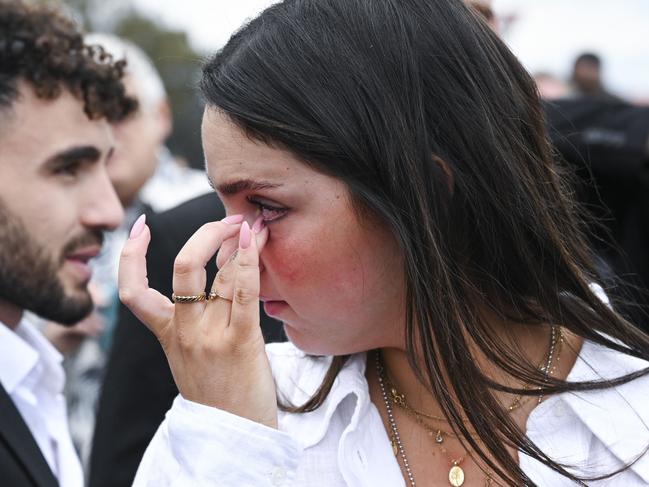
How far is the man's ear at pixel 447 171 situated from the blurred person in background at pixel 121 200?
227cm

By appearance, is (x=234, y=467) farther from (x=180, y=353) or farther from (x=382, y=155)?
(x=382, y=155)

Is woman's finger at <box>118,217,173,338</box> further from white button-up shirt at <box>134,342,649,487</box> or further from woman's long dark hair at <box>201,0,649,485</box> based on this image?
woman's long dark hair at <box>201,0,649,485</box>

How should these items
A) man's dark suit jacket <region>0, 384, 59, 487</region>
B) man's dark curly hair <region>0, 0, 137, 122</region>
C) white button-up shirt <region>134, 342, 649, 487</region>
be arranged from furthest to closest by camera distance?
man's dark curly hair <region>0, 0, 137, 122</region> → man's dark suit jacket <region>0, 384, 59, 487</region> → white button-up shirt <region>134, 342, 649, 487</region>

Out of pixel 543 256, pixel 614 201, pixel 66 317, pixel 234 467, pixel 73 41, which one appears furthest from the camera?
pixel 614 201

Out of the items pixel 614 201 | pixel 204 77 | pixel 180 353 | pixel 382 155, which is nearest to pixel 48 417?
pixel 180 353

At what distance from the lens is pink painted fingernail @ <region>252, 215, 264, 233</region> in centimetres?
182

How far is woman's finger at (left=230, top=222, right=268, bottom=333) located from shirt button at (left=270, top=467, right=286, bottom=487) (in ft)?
0.98

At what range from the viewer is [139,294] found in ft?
6.09

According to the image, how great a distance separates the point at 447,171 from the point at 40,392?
76.7 inches

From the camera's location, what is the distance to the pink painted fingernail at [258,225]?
182 centimetres

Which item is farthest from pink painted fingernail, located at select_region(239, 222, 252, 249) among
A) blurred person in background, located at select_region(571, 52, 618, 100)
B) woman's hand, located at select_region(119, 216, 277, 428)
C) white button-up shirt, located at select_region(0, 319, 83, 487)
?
blurred person in background, located at select_region(571, 52, 618, 100)

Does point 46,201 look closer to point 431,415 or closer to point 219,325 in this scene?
point 219,325

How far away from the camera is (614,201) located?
3.79 meters

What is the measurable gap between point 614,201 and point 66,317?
7.85 feet
